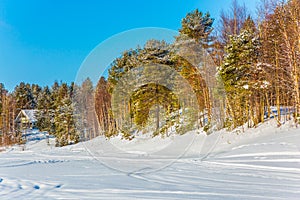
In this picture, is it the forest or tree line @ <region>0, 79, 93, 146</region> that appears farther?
tree line @ <region>0, 79, 93, 146</region>

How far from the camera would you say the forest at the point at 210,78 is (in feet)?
35.7

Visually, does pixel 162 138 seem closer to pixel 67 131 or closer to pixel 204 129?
pixel 204 129

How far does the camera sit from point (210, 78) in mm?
14180

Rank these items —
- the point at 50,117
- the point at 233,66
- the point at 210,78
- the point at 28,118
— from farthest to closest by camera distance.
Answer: the point at 28,118
the point at 50,117
the point at 210,78
the point at 233,66

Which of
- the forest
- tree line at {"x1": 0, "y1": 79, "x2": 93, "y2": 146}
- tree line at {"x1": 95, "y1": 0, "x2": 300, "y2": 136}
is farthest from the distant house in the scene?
tree line at {"x1": 95, "y1": 0, "x2": 300, "y2": 136}

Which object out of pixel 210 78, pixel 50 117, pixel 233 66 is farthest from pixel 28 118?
pixel 233 66

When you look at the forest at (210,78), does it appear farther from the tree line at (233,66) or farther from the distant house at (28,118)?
the distant house at (28,118)

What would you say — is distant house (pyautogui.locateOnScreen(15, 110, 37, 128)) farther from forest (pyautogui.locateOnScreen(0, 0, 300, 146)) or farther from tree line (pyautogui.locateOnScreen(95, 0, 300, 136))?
tree line (pyautogui.locateOnScreen(95, 0, 300, 136))

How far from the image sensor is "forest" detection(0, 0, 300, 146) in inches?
429

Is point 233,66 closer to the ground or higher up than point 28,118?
higher up

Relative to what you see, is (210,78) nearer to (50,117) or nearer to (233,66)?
(233,66)

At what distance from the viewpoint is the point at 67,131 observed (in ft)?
88.7

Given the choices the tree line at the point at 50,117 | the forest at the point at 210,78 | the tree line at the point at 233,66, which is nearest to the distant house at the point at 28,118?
the tree line at the point at 50,117

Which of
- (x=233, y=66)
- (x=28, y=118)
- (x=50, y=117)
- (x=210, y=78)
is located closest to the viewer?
(x=233, y=66)
